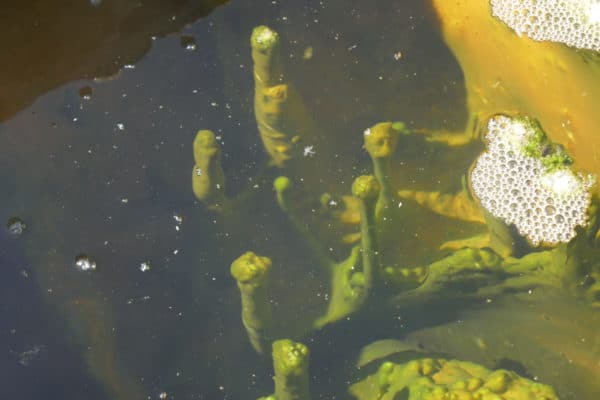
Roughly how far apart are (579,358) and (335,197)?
2.40 feet

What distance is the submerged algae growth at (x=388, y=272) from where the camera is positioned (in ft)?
3.95

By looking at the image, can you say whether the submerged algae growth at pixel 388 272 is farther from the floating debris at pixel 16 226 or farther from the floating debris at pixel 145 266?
the floating debris at pixel 16 226

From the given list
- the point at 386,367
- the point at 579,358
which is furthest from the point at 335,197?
the point at 579,358

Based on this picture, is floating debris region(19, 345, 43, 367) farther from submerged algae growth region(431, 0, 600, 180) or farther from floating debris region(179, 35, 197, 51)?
submerged algae growth region(431, 0, 600, 180)

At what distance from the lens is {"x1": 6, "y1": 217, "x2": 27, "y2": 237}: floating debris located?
1.33 meters

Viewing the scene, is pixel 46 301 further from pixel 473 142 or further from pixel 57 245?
pixel 473 142

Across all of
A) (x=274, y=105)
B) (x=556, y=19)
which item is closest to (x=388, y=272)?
(x=274, y=105)

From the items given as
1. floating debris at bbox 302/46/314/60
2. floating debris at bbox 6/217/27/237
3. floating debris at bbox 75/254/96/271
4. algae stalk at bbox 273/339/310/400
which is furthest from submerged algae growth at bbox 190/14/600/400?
floating debris at bbox 6/217/27/237

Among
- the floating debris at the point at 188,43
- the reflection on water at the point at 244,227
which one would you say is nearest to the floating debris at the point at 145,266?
the reflection on water at the point at 244,227

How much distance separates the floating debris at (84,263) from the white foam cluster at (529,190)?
1028 millimetres

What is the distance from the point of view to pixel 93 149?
4.42 feet

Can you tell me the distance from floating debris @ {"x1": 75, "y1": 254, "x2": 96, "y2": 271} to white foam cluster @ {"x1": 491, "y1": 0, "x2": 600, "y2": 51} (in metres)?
1.21

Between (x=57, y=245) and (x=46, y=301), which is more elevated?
(x=57, y=245)

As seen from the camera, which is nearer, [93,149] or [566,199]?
[566,199]
